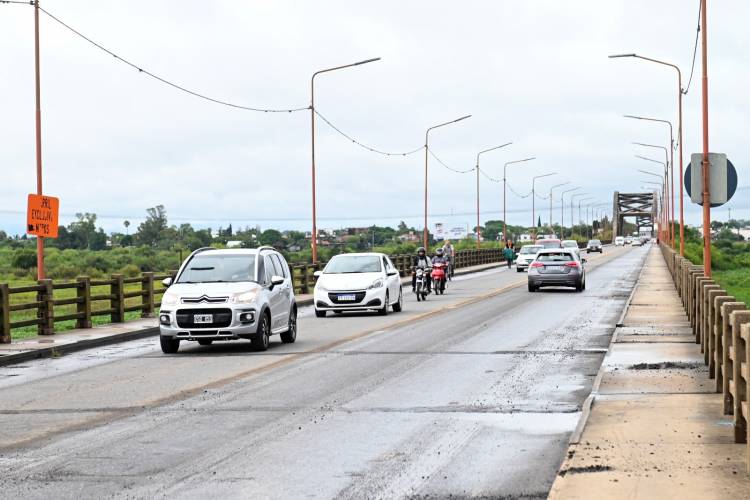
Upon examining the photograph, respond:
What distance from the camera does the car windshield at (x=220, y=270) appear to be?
1873cm

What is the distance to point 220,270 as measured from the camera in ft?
61.9

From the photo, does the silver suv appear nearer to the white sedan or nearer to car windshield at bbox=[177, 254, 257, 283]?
car windshield at bbox=[177, 254, 257, 283]

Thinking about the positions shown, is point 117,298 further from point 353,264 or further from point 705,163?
point 705,163

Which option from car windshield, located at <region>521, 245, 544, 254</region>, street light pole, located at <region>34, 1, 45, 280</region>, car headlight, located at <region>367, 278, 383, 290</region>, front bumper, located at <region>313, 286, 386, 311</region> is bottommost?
front bumper, located at <region>313, 286, 386, 311</region>

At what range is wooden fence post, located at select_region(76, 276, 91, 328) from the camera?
22406 millimetres

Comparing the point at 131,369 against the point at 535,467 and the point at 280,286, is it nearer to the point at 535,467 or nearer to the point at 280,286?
the point at 280,286

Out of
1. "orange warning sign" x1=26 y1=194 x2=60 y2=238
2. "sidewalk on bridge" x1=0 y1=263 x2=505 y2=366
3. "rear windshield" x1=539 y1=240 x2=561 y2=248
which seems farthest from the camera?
"rear windshield" x1=539 y1=240 x2=561 y2=248

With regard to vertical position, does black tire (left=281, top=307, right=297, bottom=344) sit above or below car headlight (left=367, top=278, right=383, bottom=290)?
below

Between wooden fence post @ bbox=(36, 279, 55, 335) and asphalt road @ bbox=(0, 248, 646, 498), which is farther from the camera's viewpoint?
wooden fence post @ bbox=(36, 279, 55, 335)

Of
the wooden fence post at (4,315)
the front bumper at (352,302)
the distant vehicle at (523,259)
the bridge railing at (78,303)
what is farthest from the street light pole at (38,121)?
the distant vehicle at (523,259)

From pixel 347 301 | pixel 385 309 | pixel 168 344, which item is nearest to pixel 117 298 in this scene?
pixel 347 301

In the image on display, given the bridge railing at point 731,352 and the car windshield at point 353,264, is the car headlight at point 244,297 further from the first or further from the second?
the car windshield at point 353,264

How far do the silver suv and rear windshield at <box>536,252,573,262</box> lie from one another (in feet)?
69.6

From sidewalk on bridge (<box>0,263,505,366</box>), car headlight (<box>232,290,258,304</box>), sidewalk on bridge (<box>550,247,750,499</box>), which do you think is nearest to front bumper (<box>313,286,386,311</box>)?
sidewalk on bridge (<box>0,263,505,366</box>)
